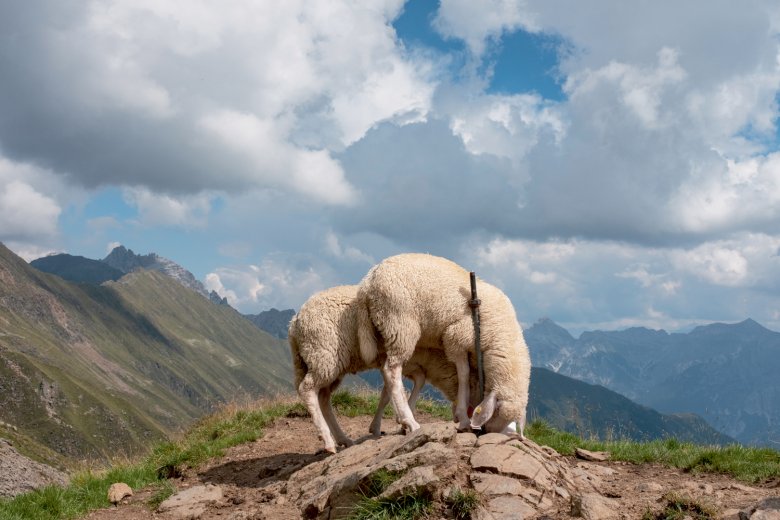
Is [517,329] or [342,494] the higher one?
[517,329]

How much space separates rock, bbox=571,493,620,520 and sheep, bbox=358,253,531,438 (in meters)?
3.37

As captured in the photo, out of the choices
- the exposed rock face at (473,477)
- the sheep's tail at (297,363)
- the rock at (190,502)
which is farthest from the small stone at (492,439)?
the rock at (190,502)

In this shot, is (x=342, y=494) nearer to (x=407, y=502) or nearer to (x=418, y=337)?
(x=407, y=502)

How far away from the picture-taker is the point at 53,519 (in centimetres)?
1080

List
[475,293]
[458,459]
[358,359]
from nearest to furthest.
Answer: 1. [458,459]
2. [475,293]
3. [358,359]

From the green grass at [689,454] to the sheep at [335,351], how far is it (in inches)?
124

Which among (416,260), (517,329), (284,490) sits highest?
(416,260)

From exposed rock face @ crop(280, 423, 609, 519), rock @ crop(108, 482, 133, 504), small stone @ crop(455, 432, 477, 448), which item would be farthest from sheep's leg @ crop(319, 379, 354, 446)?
small stone @ crop(455, 432, 477, 448)

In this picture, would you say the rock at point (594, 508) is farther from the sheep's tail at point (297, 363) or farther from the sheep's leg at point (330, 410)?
the sheep's tail at point (297, 363)

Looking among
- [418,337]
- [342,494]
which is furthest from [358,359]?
[342,494]

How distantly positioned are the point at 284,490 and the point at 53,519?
13.2 feet

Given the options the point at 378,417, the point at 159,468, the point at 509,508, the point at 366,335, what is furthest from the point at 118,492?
the point at 509,508

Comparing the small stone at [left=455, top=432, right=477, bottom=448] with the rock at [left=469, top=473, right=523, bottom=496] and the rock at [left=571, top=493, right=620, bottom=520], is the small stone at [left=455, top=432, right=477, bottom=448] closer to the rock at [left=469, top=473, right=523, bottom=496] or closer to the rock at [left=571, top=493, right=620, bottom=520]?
the rock at [left=469, top=473, right=523, bottom=496]

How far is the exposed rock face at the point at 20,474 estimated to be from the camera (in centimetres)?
1565
